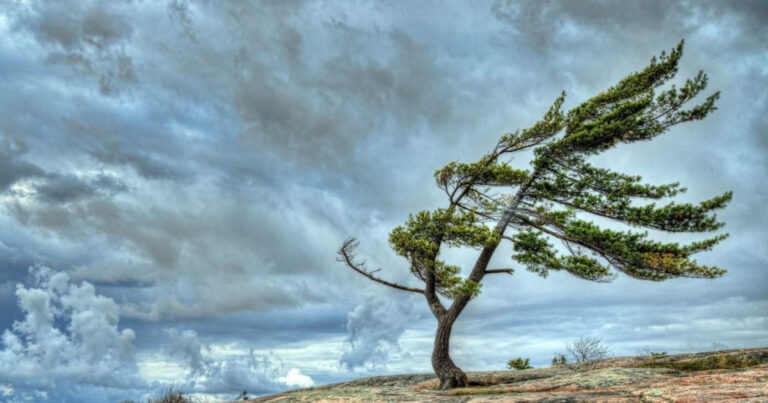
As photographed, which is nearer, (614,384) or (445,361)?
(614,384)

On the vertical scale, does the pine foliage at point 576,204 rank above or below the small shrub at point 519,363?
above

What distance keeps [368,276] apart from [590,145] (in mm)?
10525

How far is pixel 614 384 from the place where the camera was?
13.8 m

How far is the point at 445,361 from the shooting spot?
2073 centimetres

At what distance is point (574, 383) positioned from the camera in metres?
14.7

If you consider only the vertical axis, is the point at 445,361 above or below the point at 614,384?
above

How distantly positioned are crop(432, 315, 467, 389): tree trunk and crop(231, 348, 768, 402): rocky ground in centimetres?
66

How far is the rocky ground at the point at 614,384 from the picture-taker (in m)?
10.4

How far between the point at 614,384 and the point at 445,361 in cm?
792

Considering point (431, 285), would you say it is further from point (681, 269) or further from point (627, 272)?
point (681, 269)

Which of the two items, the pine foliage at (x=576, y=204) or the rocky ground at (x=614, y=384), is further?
the pine foliage at (x=576, y=204)

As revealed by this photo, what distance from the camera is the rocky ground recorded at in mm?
10438

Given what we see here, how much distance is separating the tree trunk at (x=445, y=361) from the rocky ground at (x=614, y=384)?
0.66 meters

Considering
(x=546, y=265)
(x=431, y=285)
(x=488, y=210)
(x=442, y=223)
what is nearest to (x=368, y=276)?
(x=431, y=285)
